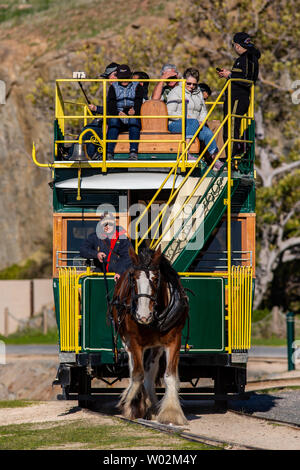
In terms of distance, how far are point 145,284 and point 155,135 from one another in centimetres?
401

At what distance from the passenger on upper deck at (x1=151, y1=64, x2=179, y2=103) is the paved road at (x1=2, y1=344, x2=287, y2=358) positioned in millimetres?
12151

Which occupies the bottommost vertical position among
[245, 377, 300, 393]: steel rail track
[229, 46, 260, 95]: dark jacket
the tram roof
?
[245, 377, 300, 393]: steel rail track

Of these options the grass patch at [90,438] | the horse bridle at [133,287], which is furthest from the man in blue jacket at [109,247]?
the grass patch at [90,438]

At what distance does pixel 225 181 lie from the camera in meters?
15.5

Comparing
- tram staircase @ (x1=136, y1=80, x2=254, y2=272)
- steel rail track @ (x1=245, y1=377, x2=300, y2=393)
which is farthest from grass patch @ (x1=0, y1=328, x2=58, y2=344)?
tram staircase @ (x1=136, y1=80, x2=254, y2=272)

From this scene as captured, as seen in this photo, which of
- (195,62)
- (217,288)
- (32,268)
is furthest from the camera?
(32,268)

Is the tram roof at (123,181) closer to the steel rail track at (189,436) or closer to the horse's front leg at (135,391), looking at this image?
the horse's front leg at (135,391)

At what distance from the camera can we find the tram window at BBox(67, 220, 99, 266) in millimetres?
16047

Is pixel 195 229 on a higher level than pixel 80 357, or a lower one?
higher

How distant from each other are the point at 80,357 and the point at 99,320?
60 cm

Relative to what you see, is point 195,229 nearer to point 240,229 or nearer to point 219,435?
point 240,229

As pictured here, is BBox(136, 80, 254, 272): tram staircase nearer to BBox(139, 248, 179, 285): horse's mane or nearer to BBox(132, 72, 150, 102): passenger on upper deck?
BBox(139, 248, 179, 285): horse's mane

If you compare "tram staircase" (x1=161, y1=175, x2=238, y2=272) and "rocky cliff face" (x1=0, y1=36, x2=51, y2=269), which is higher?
"rocky cliff face" (x1=0, y1=36, x2=51, y2=269)
